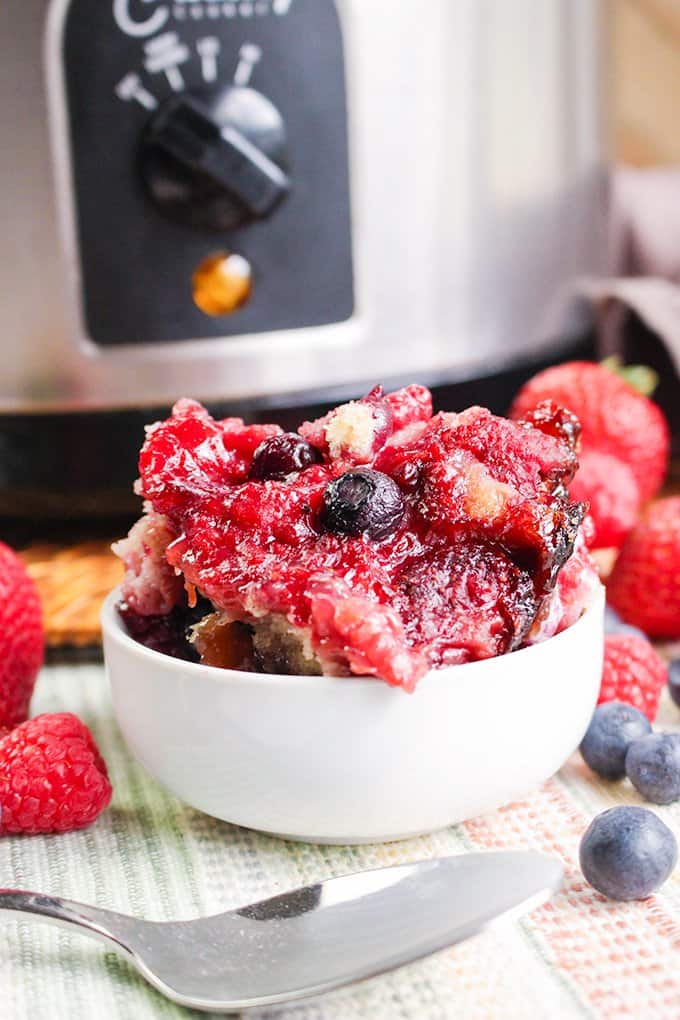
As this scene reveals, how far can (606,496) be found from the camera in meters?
1.34

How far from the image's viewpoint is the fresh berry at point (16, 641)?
105 cm

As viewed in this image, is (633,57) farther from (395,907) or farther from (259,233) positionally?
(395,907)

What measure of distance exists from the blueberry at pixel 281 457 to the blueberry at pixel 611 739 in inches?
12.0

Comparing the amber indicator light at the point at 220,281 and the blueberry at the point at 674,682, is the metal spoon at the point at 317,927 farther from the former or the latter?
the amber indicator light at the point at 220,281

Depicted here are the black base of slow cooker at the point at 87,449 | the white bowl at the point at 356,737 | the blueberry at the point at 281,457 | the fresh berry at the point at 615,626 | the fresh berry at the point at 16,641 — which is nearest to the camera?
the white bowl at the point at 356,737

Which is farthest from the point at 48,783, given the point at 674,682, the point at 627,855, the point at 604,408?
the point at 604,408

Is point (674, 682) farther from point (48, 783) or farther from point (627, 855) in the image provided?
point (48, 783)

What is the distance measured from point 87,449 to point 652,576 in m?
0.59

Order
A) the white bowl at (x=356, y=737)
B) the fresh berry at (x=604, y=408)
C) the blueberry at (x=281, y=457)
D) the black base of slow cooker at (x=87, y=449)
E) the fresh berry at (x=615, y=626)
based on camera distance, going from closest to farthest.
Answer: the white bowl at (x=356, y=737) → the blueberry at (x=281, y=457) → the fresh berry at (x=615, y=626) → the black base of slow cooker at (x=87, y=449) → the fresh berry at (x=604, y=408)

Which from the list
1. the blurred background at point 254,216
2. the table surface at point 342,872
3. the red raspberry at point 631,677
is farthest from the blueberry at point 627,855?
the blurred background at point 254,216

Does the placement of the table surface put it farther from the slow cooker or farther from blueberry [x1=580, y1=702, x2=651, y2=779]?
the slow cooker

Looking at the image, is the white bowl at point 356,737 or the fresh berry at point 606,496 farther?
the fresh berry at point 606,496

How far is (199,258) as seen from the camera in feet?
4.14

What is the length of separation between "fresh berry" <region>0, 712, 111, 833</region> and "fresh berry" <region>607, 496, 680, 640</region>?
597 mm
